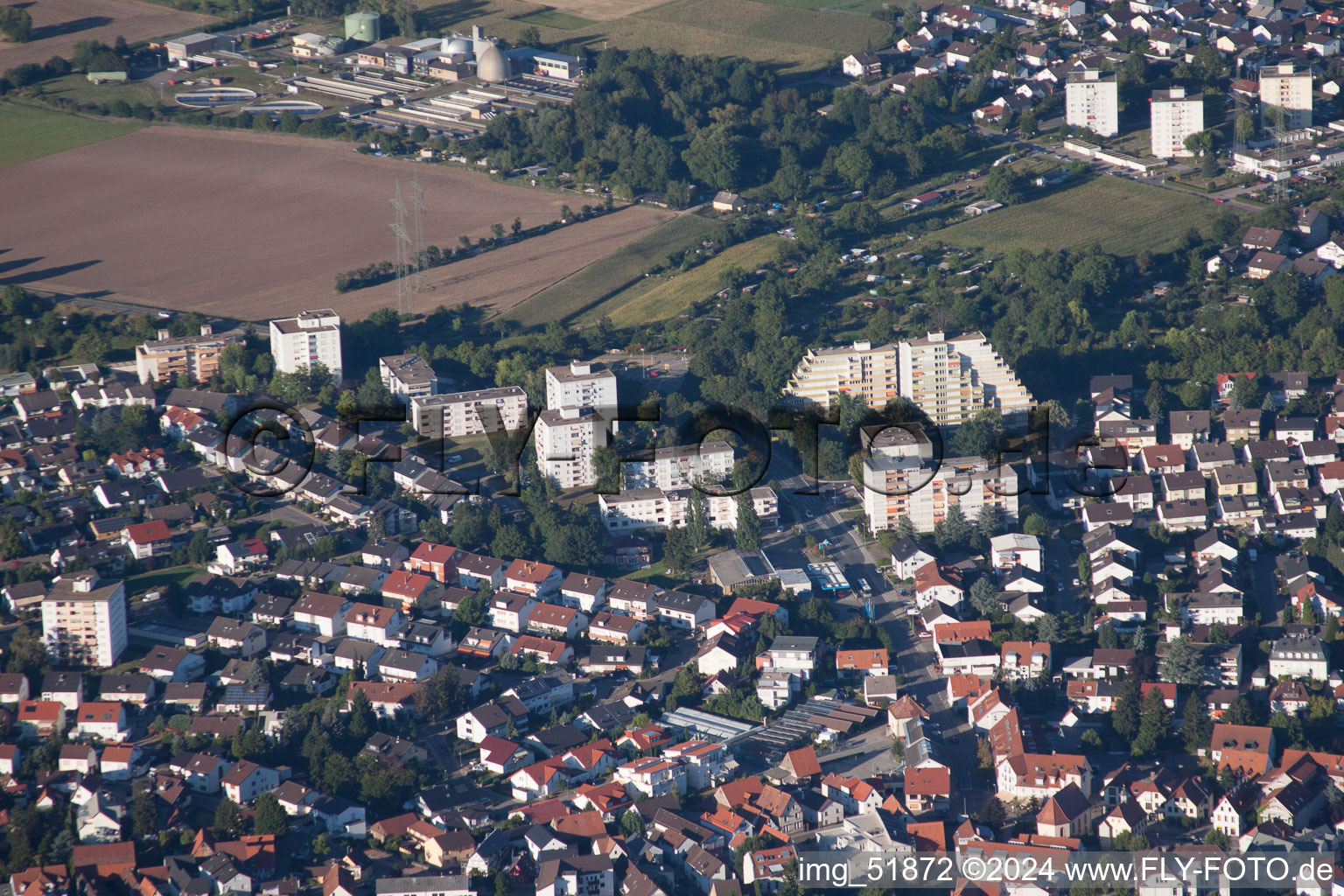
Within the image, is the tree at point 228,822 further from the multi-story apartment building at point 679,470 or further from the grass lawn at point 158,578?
the multi-story apartment building at point 679,470

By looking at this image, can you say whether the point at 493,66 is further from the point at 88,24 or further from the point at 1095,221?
the point at 1095,221

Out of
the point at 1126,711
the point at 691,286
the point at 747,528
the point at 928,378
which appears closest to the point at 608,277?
the point at 691,286

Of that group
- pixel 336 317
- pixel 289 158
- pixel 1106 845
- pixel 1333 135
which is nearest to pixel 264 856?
pixel 1106 845

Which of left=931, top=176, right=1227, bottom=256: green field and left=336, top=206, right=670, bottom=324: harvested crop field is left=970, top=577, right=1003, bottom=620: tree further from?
left=931, top=176, right=1227, bottom=256: green field

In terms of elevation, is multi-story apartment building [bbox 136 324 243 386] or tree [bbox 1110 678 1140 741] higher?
multi-story apartment building [bbox 136 324 243 386]

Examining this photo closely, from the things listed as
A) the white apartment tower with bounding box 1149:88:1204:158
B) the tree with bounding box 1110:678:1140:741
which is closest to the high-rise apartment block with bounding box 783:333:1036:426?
the tree with bounding box 1110:678:1140:741

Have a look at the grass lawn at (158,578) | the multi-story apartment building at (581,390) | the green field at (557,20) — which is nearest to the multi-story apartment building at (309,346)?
the multi-story apartment building at (581,390)
